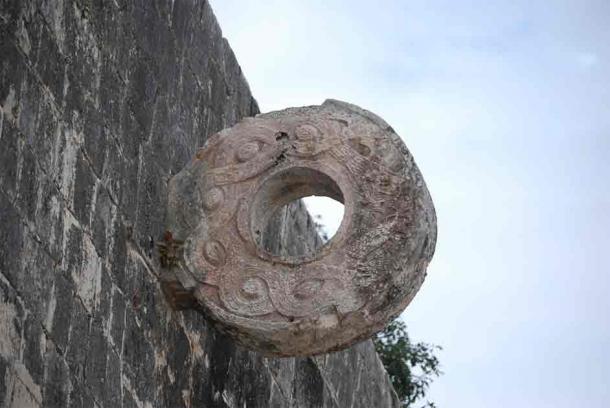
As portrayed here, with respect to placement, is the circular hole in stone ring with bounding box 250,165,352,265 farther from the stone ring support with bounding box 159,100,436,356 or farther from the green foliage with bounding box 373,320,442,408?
the green foliage with bounding box 373,320,442,408

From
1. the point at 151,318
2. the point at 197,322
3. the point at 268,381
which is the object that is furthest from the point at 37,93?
the point at 268,381

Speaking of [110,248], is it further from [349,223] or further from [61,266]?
[349,223]

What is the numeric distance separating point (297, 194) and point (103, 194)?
126 cm

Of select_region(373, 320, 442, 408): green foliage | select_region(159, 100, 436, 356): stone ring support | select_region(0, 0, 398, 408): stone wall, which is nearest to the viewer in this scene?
select_region(0, 0, 398, 408): stone wall

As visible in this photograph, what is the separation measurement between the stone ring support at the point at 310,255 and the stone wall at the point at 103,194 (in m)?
0.16

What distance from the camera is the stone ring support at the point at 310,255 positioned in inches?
340

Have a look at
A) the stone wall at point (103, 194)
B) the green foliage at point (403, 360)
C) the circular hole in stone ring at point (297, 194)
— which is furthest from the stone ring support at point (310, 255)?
the green foliage at point (403, 360)

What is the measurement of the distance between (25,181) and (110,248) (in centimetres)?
95

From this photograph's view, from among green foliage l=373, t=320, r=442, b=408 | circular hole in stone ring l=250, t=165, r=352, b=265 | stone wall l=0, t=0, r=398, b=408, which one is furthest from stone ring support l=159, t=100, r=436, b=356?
green foliage l=373, t=320, r=442, b=408

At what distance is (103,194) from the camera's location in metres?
7.93

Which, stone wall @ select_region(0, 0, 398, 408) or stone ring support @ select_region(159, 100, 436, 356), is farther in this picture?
stone ring support @ select_region(159, 100, 436, 356)

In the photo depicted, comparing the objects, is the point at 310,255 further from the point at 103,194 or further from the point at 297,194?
the point at 103,194

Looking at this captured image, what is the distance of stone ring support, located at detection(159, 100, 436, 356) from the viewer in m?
8.65

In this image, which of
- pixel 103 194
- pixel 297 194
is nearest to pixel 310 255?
pixel 297 194
